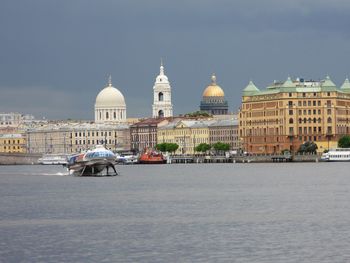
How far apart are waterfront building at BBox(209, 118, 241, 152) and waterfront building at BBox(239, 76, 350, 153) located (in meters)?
17.7

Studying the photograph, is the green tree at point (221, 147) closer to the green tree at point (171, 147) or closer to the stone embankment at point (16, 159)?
the green tree at point (171, 147)

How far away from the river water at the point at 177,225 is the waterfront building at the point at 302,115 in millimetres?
94198

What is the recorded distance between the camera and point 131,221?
162ft

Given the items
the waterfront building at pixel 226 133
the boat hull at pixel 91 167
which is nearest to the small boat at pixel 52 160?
the waterfront building at pixel 226 133

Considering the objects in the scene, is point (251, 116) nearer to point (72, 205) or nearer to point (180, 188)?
point (180, 188)

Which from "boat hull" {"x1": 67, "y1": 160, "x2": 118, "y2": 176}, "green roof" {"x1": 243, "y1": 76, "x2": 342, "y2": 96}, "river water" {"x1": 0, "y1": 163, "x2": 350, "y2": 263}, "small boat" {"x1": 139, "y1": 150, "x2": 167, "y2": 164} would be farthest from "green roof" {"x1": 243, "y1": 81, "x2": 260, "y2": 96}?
"river water" {"x1": 0, "y1": 163, "x2": 350, "y2": 263}

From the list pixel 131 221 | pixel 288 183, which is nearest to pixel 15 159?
pixel 288 183

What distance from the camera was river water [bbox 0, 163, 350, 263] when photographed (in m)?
39.4

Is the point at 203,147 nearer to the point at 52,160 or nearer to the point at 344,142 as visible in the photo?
the point at 52,160

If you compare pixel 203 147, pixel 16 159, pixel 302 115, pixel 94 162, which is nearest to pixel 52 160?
pixel 16 159

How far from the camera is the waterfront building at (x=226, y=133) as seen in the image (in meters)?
190

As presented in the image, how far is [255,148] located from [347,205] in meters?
117

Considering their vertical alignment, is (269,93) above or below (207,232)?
above

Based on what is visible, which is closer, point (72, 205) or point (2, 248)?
point (2, 248)
